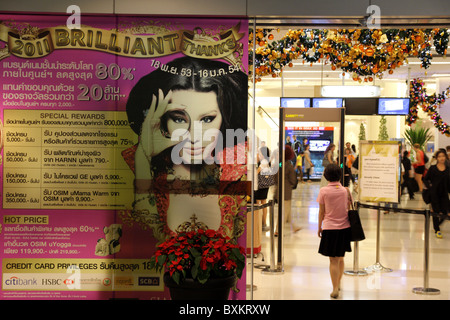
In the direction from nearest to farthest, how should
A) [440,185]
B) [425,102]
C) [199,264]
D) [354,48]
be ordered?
[199,264], [354,48], [440,185], [425,102]

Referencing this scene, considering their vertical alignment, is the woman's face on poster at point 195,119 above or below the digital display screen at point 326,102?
below

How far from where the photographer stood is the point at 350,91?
1570 cm

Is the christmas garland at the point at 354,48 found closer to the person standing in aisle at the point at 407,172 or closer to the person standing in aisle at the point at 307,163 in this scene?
the person standing in aisle at the point at 407,172

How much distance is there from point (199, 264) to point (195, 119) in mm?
1292

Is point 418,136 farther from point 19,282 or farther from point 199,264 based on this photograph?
point 19,282

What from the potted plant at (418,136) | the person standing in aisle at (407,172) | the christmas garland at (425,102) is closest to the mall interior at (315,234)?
the person standing in aisle at (407,172)

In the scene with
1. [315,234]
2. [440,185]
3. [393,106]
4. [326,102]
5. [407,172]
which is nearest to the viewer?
[440,185]

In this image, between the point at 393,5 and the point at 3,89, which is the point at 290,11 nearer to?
the point at 393,5

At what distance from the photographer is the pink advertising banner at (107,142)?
5277 millimetres

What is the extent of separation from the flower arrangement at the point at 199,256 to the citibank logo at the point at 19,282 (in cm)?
110

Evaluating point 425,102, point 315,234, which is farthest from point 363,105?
point 315,234

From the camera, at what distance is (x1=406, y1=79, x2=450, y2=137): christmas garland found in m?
17.5

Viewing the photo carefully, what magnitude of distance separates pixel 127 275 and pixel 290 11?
269 centimetres

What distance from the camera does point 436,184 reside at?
427 inches
